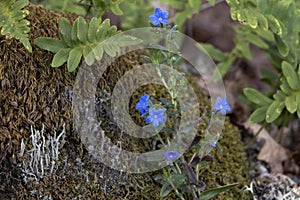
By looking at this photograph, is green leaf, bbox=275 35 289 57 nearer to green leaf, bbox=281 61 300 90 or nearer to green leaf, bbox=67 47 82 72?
green leaf, bbox=281 61 300 90

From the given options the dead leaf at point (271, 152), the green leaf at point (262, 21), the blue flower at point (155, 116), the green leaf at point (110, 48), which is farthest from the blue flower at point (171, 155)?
the dead leaf at point (271, 152)

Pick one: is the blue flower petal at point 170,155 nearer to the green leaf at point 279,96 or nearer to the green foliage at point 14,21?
the green foliage at point 14,21

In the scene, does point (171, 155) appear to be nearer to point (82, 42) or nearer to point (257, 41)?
point (82, 42)

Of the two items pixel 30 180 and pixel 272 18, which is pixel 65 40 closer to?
pixel 30 180

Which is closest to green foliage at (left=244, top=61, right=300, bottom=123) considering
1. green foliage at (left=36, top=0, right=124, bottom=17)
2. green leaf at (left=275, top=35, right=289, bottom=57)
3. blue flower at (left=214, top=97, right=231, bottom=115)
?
green leaf at (left=275, top=35, right=289, bottom=57)

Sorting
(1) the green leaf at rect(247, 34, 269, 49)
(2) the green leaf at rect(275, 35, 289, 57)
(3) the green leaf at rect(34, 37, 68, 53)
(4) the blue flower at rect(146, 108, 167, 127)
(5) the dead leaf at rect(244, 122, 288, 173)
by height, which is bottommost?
(5) the dead leaf at rect(244, 122, 288, 173)

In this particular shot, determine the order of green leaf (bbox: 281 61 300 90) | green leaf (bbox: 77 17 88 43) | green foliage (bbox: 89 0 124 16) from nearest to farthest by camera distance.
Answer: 1. green leaf (bbox: 77 17 88 43)
2. green foliage (bbox: 89 0 124 16)
3. green leaf (bbox: 281 61 300 90)

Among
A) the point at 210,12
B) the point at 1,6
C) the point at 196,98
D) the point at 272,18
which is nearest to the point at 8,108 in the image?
the point at 1,6

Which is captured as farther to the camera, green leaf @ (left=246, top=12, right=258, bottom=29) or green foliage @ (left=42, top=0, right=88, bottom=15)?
green foliage @ (left=42, top=0, right=88, bottom=15)
